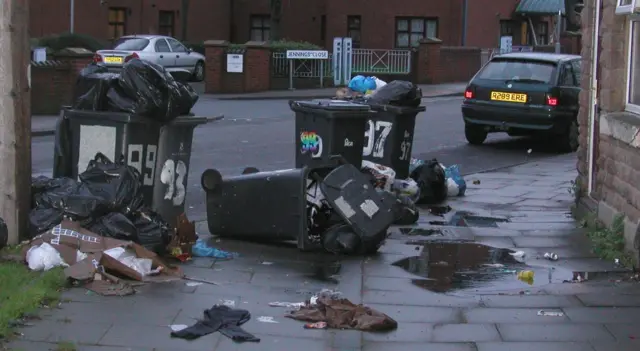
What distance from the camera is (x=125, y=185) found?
25.6 feet

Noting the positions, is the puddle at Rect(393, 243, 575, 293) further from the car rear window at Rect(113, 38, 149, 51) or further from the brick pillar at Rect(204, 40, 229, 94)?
the car rear window at Rect(113, 38, 149, 51)

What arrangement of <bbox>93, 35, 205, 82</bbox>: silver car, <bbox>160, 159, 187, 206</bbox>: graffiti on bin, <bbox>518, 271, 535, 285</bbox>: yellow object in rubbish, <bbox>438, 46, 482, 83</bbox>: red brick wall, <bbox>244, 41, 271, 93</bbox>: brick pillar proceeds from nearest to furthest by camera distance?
<bbox>518, 271, 535, 285</bbox>: yellow object in rubbish < <bbox>160, 159, 187, 206</bbox>: graffiti on bin < <bbox>244, 41, 271, 93</bbox>: brick pillar < <bbox>93, 35, 205, 82</bbox>: silver car < <bbox>438, 46, 482, 83</bbox>: red brick wall

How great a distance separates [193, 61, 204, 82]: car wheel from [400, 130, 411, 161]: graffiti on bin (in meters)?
24.2

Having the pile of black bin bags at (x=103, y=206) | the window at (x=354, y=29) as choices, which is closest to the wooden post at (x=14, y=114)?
the pile of black bin bags at (x=103, y=206)

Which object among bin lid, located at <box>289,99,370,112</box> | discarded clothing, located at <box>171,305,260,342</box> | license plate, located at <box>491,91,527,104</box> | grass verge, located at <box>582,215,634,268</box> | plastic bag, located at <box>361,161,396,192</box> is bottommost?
discarded clothing, located at <box>171,305,260,342</box>

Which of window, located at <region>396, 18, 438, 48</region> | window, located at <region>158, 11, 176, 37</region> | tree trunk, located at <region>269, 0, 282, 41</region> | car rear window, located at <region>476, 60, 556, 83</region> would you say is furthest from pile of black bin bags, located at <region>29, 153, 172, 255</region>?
window, located at <region>158, 11, 176, 37</region>

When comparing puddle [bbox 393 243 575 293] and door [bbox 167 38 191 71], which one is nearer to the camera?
puddle [bbox 393 243 575 293]

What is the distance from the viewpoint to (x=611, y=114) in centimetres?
879

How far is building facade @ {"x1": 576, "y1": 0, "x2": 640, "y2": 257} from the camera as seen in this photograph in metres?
8.13

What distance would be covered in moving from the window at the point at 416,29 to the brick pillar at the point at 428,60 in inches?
177

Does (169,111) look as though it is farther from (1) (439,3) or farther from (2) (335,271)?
(1) (439,3)

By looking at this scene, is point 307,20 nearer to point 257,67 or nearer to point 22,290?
point 257,67

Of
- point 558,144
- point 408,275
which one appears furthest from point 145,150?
point 558,144

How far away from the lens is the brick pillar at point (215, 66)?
99.3 ft
